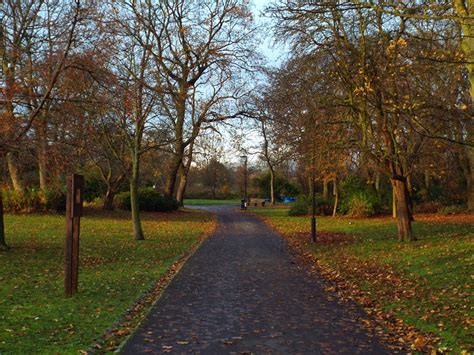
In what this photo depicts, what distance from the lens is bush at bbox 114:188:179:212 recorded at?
127 feet

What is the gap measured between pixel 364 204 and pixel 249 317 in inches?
1088

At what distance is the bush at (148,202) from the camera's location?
38625 mm

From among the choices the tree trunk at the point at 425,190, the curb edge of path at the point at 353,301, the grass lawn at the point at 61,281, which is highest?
the tree trunk at the point at 425,190

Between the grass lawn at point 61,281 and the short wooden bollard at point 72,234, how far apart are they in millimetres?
289

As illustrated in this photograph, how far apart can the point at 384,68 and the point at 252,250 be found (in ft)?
24.1

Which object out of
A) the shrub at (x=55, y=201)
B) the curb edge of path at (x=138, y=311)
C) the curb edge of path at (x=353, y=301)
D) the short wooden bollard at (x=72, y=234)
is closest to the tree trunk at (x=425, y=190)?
the curb edge of path at (x=353, y=301)

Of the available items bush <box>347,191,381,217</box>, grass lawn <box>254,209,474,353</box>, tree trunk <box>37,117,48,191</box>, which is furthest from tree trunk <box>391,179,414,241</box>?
bush <box>347,191,381,217</box>

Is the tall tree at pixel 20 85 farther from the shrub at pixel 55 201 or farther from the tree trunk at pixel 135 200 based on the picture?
the shrub at pixel 55 201

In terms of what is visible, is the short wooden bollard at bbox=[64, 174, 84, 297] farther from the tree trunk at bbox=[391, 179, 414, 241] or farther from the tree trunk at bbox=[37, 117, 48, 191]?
the tree trunk at bbox=[391, 179, 414, 241]

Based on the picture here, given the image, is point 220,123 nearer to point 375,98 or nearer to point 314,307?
point 375,98

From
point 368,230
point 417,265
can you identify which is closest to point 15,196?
point 368,230

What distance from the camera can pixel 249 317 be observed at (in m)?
8.00

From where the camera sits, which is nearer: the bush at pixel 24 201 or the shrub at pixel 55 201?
the bush at pixel 24 201

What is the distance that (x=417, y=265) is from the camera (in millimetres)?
12500
